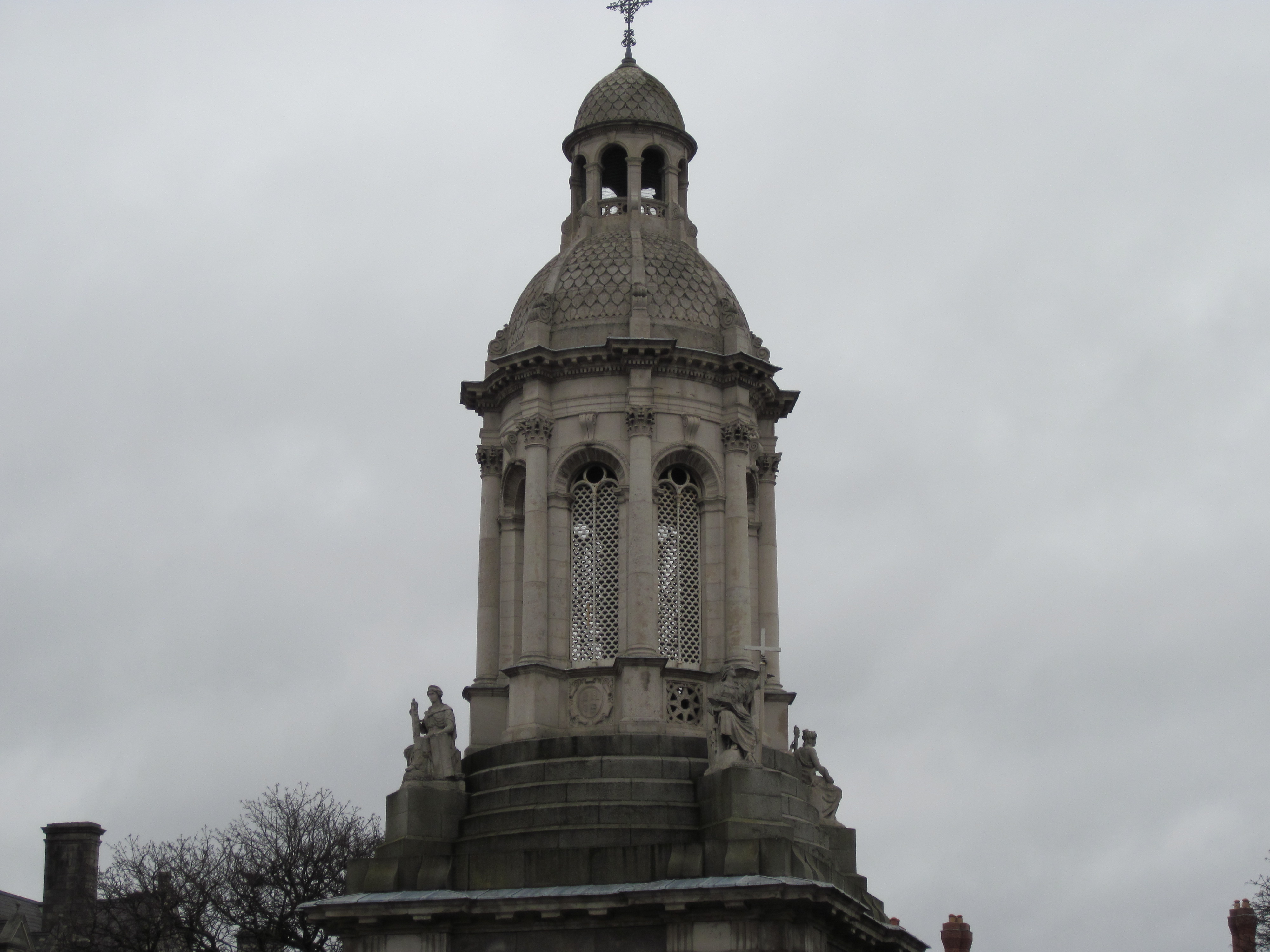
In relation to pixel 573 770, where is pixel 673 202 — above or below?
above

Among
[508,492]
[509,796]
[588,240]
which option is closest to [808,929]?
[509,796]

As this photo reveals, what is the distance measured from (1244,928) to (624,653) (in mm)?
30389

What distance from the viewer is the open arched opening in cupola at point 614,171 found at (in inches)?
1564

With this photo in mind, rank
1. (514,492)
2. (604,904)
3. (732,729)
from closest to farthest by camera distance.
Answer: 1. (604,904)
2. (732,729)
3. (514,492)

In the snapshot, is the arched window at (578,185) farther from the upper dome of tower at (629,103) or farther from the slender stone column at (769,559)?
the slender stone column at (769,559)

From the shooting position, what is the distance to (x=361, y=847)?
52.7 m

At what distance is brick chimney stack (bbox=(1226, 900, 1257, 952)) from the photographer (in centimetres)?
5488

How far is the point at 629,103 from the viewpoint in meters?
39.5

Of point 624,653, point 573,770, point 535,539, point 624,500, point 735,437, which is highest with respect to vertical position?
point 735,437

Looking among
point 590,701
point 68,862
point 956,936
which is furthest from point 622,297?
point 68,862

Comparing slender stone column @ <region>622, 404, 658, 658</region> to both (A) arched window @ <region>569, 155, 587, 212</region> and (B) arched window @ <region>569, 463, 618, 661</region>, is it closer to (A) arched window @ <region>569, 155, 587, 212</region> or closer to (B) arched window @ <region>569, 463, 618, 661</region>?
(B) arched window @ <region>569, 463, 618, 661</region>

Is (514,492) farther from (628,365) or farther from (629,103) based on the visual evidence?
(629,103)

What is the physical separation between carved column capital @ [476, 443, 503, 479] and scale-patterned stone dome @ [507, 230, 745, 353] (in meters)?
2.21

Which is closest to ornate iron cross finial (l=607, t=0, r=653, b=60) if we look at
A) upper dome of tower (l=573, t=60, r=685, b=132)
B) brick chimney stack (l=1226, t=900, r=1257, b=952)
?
upper dome of tower (l=573, t=60, r=685, b=132)
